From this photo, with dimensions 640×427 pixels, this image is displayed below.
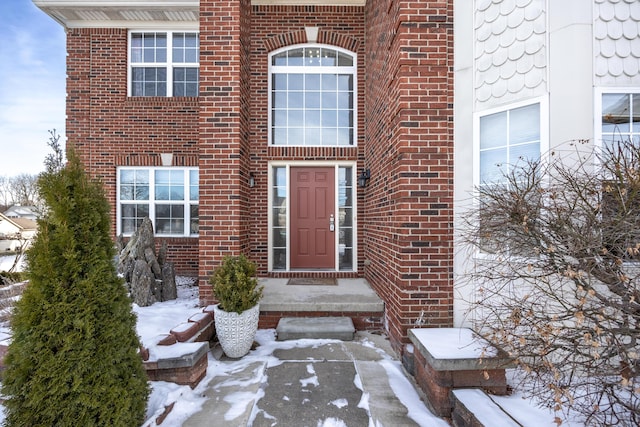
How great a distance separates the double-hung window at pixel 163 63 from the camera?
633 centimetres

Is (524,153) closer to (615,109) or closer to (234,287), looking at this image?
(615,109)

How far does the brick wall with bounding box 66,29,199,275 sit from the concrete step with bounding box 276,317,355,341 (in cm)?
339

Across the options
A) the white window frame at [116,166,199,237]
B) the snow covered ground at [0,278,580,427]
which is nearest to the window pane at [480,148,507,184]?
the snow covered ground at [0,278,580,427]

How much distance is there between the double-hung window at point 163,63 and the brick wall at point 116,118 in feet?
0.67

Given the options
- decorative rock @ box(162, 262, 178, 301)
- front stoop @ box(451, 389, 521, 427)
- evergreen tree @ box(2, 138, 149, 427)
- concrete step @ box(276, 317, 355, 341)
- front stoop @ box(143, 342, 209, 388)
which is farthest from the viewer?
decorative rock @ box(162, 262, 178, 301)

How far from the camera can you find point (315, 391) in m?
2.65

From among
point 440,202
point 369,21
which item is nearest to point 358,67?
point 369,21

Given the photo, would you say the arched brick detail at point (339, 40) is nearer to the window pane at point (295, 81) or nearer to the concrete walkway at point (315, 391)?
the window pane at point (295, 81)

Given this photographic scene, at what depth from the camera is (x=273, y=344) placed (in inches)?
142

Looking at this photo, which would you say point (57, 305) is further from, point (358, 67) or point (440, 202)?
point (358, 67)

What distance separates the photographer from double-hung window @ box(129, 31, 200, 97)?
6.33m

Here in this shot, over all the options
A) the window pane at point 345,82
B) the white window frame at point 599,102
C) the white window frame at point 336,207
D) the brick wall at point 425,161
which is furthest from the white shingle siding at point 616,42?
the window pane at point 345,82

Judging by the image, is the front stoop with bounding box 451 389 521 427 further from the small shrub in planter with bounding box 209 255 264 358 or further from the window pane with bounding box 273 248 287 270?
the window pane with bounding box 273 248 287 270

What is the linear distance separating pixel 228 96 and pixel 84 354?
367 centimetres
